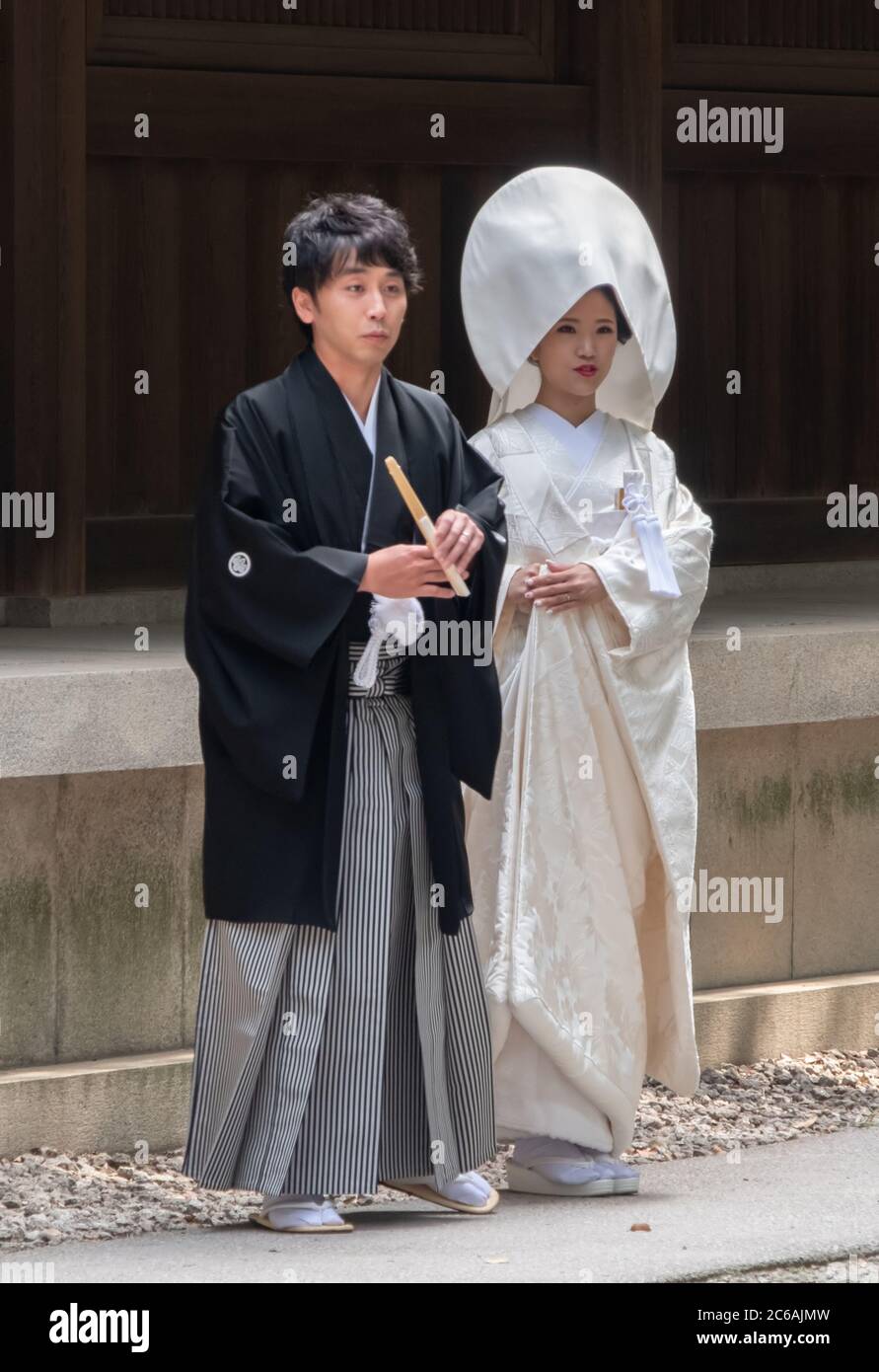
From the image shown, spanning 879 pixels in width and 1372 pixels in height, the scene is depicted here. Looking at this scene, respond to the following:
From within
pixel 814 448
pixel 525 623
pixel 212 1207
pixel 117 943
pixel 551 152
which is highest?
pixel 551 152

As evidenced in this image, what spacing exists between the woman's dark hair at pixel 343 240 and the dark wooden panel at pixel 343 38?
1898 mm

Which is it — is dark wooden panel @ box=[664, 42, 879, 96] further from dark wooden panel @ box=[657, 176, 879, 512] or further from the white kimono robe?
the white kimono robe

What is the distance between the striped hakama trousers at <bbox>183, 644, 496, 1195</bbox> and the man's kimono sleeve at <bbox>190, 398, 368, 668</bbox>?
201 millimetres

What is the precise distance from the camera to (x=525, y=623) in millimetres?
5312

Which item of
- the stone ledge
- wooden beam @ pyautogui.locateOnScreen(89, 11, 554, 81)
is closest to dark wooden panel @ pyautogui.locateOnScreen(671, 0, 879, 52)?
wooden beam @ pyautogui.locateOnScreen(89, 11, 554, 81)

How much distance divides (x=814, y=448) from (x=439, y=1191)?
355cm

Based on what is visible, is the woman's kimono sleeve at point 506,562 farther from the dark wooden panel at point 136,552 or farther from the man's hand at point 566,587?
the dark wooden panel at point 136,552

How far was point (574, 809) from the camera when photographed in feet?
17.3

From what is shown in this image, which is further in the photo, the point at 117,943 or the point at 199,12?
the point at 199,12

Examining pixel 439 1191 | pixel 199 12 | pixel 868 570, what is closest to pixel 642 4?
pixel 199 12

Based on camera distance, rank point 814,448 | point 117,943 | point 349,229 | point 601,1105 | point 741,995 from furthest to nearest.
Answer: point 814,448 < point 741,995 < point 117,943 < point 601,1105 < point 349,229

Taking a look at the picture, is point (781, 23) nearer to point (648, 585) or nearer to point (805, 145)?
point (805, 145)

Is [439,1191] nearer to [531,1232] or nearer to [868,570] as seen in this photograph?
[531,1232]

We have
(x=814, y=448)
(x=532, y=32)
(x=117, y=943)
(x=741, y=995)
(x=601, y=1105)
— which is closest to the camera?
(x=601, y=1105)
